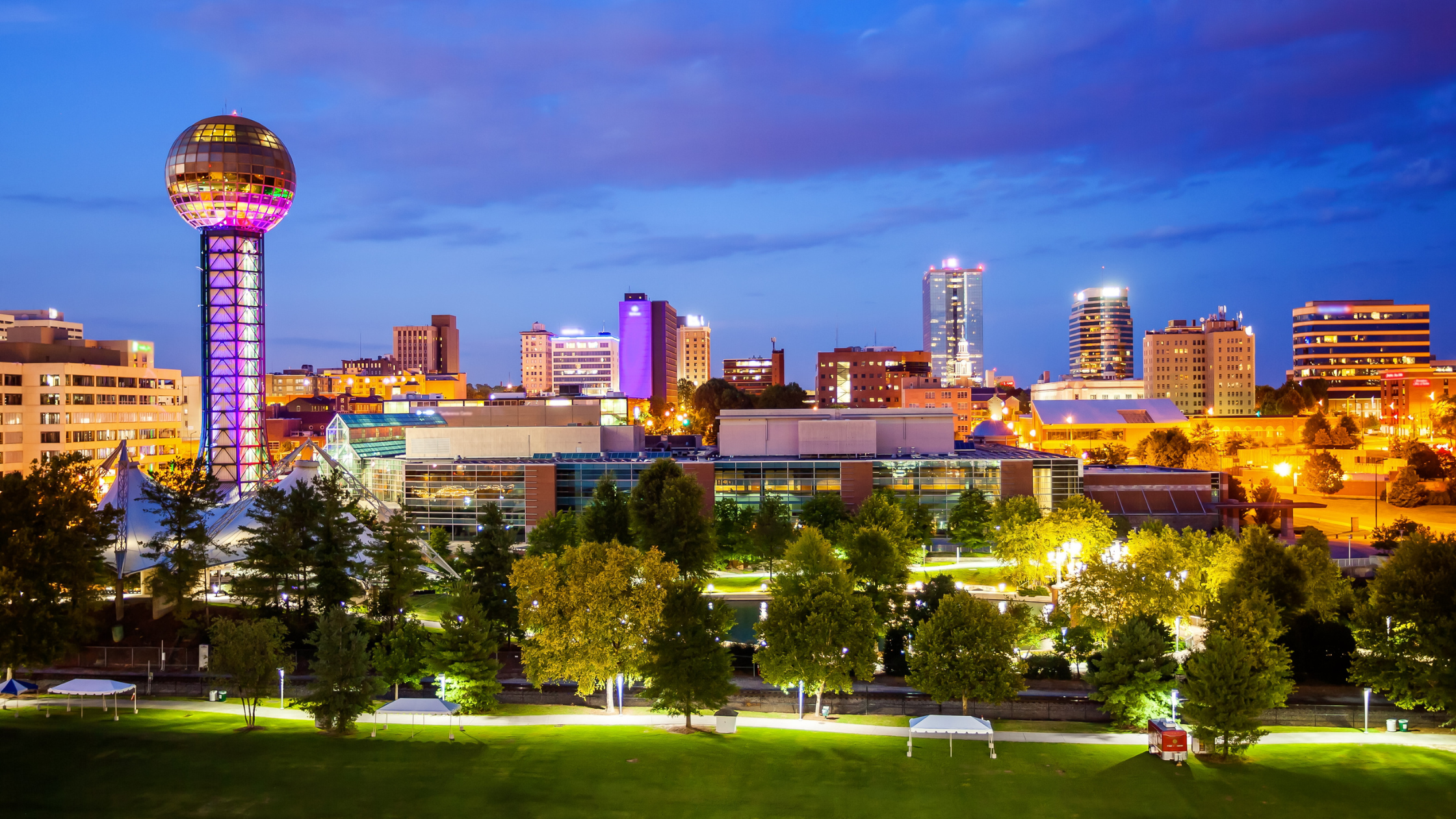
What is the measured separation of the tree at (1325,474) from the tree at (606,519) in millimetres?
82025

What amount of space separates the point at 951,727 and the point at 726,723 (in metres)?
8.69

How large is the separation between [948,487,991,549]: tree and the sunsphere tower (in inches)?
2512

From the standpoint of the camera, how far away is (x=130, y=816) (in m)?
29.5

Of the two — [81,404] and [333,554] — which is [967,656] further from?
[81,404]

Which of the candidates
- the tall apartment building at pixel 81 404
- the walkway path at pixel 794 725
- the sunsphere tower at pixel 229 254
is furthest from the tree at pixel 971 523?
the tall apartment building at pixel 81 404

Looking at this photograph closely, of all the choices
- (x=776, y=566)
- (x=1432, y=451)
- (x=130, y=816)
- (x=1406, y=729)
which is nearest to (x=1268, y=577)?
(x=1406, y=729)

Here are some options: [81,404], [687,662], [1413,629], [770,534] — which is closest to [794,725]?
[687,662]

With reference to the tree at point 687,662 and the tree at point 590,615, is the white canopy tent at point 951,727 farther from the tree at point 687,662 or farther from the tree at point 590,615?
the tree at point 590,615

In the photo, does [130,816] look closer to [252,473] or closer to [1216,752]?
[1216,752]

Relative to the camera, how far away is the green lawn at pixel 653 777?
30438 mm

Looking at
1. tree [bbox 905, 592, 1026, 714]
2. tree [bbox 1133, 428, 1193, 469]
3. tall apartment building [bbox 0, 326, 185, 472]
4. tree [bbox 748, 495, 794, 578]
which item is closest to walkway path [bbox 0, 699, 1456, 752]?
tree [bbox 905, 592, 1026, 714]

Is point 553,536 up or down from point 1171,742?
up

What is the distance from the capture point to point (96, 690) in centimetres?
3888

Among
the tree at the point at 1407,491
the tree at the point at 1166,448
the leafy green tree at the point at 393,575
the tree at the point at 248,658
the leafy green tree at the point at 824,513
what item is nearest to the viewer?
the tree at the point at 248,658
